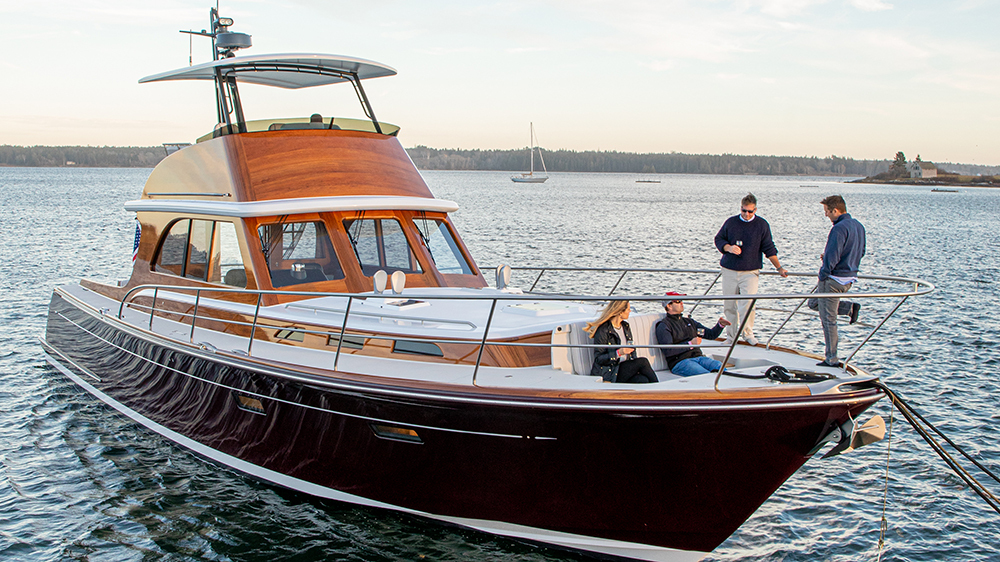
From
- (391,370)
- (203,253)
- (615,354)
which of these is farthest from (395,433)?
(203,253)

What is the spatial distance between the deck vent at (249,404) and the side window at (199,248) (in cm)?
189

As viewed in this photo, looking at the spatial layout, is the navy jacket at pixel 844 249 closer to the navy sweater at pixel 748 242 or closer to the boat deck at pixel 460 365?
the boat deck at pixel 460 365

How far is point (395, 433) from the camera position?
6016 millimetres

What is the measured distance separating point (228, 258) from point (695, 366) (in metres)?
4.98

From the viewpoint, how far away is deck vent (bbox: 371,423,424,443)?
5925 millimetres

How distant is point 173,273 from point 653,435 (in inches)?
245

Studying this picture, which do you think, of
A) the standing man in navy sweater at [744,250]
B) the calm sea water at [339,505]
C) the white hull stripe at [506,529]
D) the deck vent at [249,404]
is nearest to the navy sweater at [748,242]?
the standing man in navy sweater at [744,250]

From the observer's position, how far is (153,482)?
7.94 meters

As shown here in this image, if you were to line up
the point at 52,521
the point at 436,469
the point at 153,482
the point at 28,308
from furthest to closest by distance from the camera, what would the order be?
the point at 28,308, the point at 153,482, the point at 52,521, the point at 436,469

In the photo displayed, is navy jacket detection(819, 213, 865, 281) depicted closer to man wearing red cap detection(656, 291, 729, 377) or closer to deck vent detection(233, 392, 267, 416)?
man wearing red cap detection(656, 291, 729, 377)

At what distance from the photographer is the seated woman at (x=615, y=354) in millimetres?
5805

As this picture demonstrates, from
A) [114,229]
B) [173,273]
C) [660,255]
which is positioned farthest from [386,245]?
[114,229]

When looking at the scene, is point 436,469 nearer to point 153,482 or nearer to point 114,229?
point 153,482

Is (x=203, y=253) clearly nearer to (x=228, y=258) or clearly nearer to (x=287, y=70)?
(x=228, y=258)
